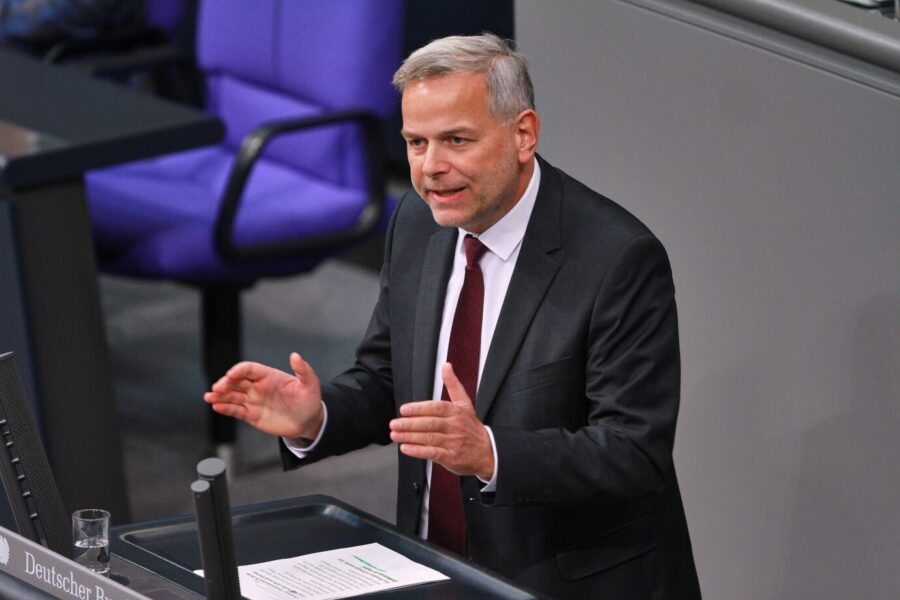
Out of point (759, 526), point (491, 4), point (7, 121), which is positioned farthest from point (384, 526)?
point (491, 4)

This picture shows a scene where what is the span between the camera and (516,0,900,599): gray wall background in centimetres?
236

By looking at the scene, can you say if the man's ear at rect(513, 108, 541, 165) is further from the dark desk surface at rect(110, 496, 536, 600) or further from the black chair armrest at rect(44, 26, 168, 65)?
Answer: the black chair armrest at rect(44, 26, 168, 65)

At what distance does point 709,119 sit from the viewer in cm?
248

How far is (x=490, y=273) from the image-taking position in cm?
231

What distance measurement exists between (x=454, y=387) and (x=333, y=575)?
0.28m

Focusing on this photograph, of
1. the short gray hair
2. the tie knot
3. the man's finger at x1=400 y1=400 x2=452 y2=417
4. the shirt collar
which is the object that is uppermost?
the short gray hair

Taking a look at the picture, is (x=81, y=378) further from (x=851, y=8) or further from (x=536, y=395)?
(x=851, y=8)

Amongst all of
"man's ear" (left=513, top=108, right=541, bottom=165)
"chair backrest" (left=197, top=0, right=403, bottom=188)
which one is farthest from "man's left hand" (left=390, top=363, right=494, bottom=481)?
"chair backrest" (left=197, top=0, right=403, bottom=188)

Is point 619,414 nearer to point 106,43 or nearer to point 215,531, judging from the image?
point 215,531

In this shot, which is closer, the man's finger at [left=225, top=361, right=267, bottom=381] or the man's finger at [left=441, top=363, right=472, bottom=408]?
the man's finger at [left=441, top=363, right=472, bottom=408]

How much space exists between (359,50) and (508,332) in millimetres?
2081

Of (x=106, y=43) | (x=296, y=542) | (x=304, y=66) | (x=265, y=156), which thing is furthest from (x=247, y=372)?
(x=106, y=43)

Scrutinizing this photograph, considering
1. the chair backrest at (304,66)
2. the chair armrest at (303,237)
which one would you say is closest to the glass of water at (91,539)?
the chair armrest at (303,237)

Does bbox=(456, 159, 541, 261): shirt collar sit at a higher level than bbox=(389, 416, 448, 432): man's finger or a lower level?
higher
